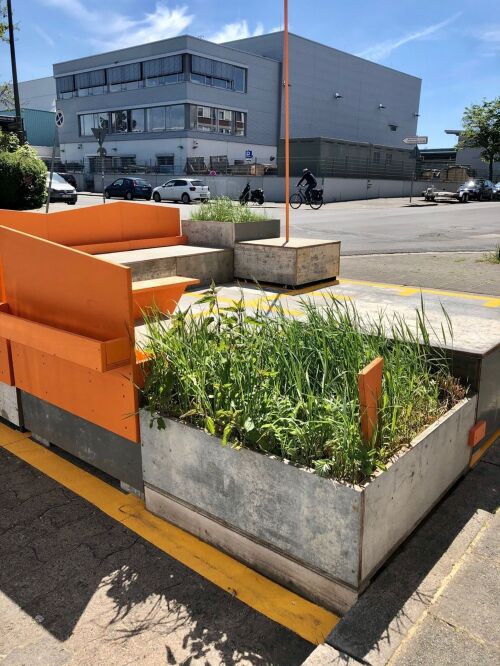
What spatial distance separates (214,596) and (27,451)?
2.09 metres

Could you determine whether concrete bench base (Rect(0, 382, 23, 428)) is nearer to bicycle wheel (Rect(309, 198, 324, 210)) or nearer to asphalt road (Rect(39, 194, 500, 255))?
asphalt road (Rect(39, 194, 500, 255))

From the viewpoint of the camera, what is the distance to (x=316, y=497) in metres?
2.60

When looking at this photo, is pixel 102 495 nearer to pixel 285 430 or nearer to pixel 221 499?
pixel 221 499

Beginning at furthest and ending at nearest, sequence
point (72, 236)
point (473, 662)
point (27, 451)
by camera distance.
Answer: point (72, 236) < point (27, 451) < point (473, 662)

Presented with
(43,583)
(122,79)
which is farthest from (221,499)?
(122,79)

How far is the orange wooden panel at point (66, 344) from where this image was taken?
313 centimetres

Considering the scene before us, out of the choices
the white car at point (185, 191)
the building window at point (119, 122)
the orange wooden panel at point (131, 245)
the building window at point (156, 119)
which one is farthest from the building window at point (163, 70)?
the orange wooden panel at point (131, 245)

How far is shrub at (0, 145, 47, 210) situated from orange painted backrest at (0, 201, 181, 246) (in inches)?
548

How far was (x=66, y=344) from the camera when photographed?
3.38m

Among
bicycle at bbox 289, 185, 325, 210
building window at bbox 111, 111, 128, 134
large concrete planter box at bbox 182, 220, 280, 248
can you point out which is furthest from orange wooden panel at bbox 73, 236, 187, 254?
building window at bbox 111, 111, 128, 134

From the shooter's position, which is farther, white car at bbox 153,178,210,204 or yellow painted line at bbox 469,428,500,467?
white car at bbox 153,178,210,204

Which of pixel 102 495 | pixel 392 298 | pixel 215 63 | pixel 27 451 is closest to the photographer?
pixel 102 495

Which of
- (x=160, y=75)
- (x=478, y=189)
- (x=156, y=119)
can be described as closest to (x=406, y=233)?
(x=478, y=189)

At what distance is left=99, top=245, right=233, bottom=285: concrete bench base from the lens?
22.9 ft
